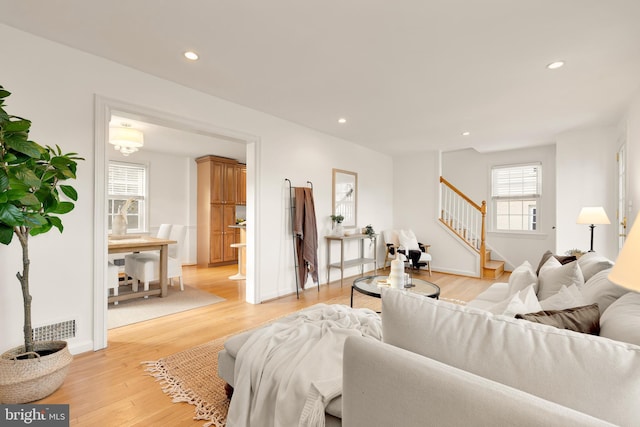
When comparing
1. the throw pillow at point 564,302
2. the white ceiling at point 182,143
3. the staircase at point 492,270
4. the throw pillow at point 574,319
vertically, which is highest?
the white ceiling at point 182,143

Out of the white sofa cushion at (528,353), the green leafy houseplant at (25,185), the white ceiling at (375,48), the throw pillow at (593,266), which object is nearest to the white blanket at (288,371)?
the white sofa cushion at (528,353)

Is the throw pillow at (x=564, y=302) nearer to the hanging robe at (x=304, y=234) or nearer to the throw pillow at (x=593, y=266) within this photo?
the throw pillow at (x=593, y=266)

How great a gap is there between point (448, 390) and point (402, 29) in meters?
2.26

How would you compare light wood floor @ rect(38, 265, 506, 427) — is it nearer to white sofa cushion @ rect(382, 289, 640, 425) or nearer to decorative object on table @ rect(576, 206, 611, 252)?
white sofa cushion @ rect(382, 289, 640, 425)

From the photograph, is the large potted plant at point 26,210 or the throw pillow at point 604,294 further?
the large potted plant at point 26,210

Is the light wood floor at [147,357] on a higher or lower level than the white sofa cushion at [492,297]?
lower

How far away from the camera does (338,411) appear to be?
1.21 m

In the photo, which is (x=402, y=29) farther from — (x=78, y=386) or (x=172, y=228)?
(x=172, y=228)

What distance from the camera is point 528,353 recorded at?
829 mm

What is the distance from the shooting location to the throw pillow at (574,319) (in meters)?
1.13

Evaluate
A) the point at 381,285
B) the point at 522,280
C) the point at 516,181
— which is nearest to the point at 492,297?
the point at 522,280

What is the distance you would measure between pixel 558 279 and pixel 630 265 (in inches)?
64.9

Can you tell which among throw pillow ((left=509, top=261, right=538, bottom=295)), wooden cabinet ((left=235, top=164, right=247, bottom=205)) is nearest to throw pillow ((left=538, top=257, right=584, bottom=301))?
throw pillow ((left=509, top=261, right=538, bottom=295))

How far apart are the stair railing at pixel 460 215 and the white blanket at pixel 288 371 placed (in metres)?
4.88
